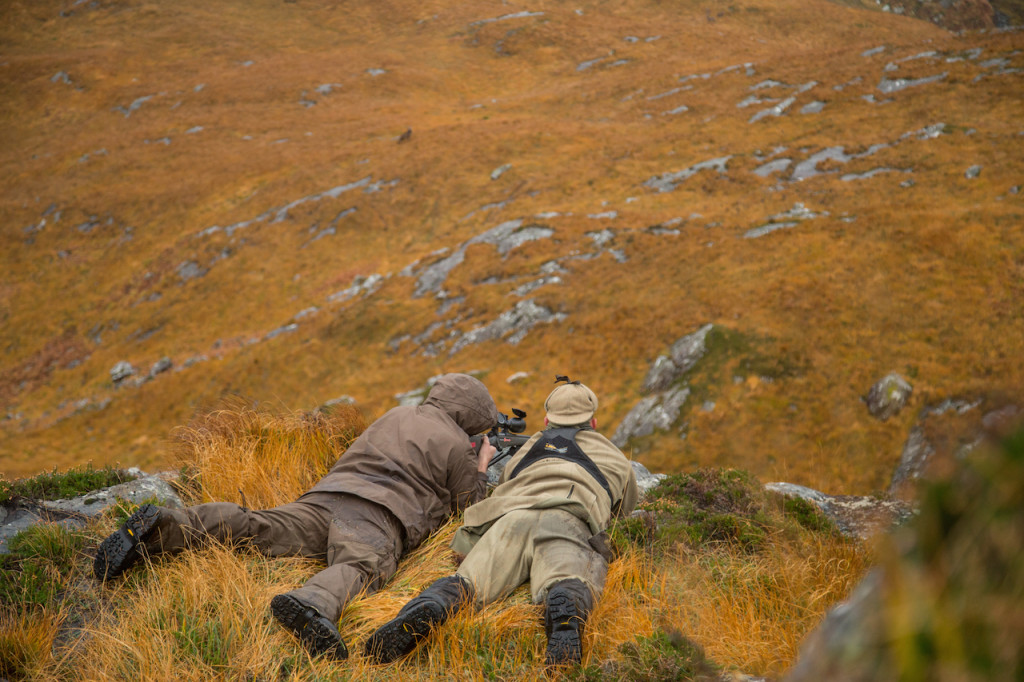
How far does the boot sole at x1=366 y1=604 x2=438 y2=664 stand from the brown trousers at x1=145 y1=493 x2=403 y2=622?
491 mm

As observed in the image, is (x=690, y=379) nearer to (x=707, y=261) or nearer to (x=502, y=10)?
(x=707, y=261)

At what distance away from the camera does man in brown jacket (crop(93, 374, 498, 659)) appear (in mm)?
3928

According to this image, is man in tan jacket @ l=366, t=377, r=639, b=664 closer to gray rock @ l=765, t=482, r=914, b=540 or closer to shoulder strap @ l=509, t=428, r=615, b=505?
shoulder strap @ l=509, t=428, r=615, b=505

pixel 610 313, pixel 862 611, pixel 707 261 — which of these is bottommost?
pixel 610 313

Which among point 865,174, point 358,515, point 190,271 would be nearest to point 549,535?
point 358,515

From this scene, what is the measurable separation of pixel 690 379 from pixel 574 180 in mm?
18714

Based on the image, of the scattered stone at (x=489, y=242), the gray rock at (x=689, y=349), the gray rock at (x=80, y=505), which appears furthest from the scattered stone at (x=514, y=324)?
the gray rock at (x=80, y=505)

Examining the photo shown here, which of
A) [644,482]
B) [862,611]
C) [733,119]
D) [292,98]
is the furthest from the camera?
[292,98]

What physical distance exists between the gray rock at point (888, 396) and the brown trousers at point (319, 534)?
11.5 metres

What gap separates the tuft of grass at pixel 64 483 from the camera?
5121 mm

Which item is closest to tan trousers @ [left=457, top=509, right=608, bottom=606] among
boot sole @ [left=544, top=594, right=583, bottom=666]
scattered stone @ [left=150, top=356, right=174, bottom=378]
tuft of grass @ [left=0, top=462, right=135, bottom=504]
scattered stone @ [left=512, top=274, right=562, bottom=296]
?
boot sole @ [left=544, top=594, right=583, bottom=666]

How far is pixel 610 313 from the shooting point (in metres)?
19.6

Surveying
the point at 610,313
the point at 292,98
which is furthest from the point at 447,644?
the point at 292,98

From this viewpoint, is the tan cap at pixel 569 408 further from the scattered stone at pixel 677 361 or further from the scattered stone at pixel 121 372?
the scattered stone at pixel 121 372
